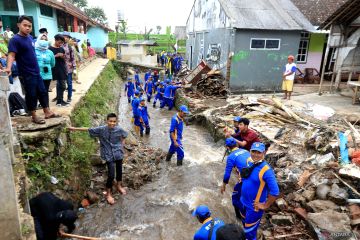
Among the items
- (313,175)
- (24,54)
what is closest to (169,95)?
(313,175)

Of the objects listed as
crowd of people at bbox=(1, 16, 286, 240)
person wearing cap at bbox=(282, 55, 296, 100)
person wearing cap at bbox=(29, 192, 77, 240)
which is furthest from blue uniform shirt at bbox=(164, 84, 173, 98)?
person wearing cap at bbox=(29, 192, 77, 240)

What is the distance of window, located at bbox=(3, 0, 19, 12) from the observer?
13.1 meters

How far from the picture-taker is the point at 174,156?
9.08 meters

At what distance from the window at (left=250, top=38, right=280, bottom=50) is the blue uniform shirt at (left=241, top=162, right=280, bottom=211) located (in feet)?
38.2

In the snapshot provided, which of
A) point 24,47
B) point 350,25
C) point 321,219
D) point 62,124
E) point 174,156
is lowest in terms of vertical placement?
point 174,156

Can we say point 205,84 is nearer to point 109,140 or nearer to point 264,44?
point 264,44

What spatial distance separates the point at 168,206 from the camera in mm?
6238

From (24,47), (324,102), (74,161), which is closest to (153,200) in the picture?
(74,161)

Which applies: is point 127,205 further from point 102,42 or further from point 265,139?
point 102,42

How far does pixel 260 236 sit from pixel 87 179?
3.95 metres

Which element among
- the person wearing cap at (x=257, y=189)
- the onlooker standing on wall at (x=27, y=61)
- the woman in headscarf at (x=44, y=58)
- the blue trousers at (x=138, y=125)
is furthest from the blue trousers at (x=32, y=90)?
the blue trousers at (x=138, y=125)

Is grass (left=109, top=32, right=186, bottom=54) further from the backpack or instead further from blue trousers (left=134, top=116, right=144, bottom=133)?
the backpack

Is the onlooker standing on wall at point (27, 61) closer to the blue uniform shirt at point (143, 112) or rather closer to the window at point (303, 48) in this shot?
the blue uniform shirt at point (143, 112)

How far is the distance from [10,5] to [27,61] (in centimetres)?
1070
